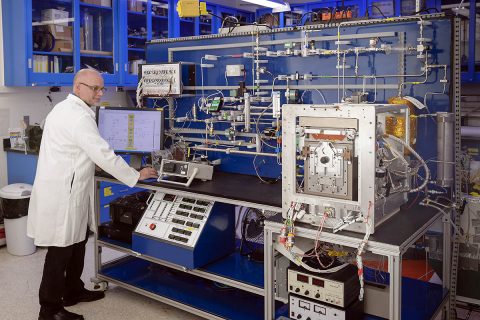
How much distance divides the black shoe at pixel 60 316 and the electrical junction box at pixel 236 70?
172cm

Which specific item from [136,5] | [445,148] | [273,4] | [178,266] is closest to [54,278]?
[178,266]

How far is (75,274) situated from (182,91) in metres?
1.38

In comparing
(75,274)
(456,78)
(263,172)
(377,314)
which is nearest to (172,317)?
(75,274)

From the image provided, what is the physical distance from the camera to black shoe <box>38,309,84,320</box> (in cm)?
269

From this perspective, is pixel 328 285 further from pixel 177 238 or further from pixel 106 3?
pixel 106 3

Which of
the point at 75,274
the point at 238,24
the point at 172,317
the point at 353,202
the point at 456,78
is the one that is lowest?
the point at 172,317

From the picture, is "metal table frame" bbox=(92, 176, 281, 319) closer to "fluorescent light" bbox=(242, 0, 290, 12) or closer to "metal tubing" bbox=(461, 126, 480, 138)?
"metal tubing" bbox=(461, 126, 480, 138)

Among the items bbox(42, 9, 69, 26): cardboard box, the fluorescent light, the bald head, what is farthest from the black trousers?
the fluorescent light

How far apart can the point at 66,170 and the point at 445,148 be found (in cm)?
201

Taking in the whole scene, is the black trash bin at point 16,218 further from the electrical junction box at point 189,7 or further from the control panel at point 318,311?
the control panel at point 318,311

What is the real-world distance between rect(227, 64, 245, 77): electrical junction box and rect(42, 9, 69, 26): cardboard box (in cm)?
212

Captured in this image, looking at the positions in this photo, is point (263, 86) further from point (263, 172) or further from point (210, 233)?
point (210, 233)

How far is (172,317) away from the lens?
2.87 metres

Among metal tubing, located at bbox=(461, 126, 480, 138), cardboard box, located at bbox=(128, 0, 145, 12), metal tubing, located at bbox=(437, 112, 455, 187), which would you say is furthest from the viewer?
cardboard box, located at bbox=(128, 0, 145, 12)
